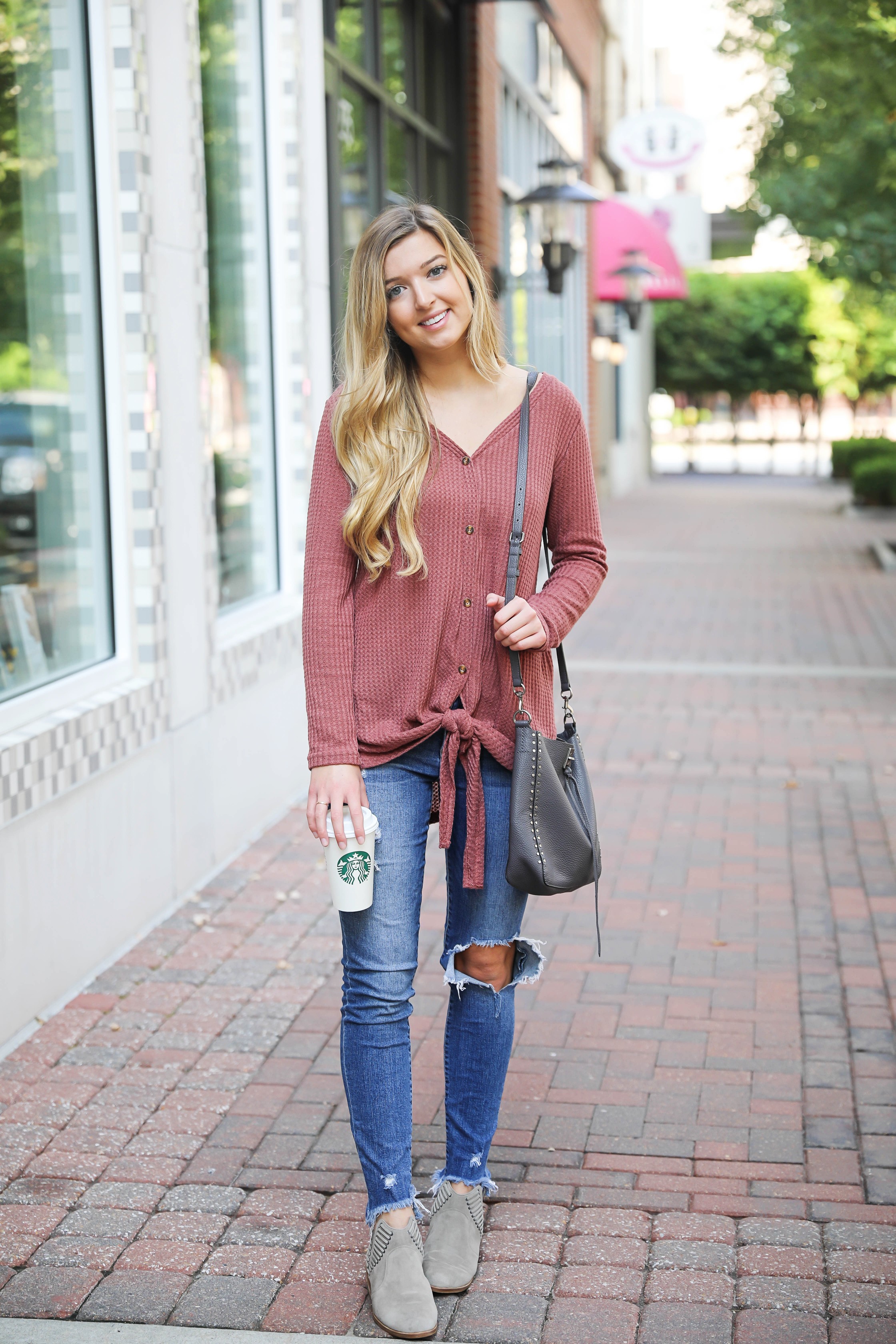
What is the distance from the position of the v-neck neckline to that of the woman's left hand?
0.86 feet

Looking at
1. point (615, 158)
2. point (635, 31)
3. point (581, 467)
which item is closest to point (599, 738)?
point (581, 467)

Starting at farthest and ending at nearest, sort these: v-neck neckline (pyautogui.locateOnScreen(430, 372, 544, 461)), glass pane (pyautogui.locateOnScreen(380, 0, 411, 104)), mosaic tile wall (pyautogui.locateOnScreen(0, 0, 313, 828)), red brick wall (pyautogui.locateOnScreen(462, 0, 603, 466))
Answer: red brick wall (pyautogui.locateOnScreen(462, 0, 603, 466)), glass pane (pyautogui.locateOnScreen(380, 0, 411, 104)), mosaic tile wall (pyautogui.locateOnScreen(0, 0, 313, 828)), v-neck neckline (pyautogui.locateOnScreen(430, 372, 544, 461))

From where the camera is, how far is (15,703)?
4227 mm

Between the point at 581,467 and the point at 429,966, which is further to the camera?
the point at 429,966

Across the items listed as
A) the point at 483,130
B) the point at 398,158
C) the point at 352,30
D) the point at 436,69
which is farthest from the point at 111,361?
the point at 483,130

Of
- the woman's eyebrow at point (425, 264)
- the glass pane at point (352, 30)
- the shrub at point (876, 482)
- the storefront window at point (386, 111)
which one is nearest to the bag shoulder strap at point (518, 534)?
the woman's eyebrow at point (425, 264)

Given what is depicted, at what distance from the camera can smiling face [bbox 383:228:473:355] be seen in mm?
2654

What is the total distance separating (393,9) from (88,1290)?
8.87m

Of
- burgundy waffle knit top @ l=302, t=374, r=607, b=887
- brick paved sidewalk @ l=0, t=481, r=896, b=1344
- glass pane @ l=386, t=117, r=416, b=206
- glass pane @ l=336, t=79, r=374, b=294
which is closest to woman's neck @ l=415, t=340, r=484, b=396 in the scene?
burgundy waffle knit top @ l=302, t=374, r=607, b=887

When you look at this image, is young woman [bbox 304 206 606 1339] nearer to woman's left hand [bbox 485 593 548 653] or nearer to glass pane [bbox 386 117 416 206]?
woman's left hand [bbox 485 593 548 653]

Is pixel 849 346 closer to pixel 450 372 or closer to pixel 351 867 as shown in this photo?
pixel 450 372

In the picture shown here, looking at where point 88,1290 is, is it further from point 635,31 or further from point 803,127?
point 635,31

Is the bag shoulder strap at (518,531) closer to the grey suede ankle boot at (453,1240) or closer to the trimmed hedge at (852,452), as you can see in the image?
the grey suede ankle boot at (453,1240)

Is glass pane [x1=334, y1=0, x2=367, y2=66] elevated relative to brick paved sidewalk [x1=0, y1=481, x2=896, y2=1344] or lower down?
elevated
